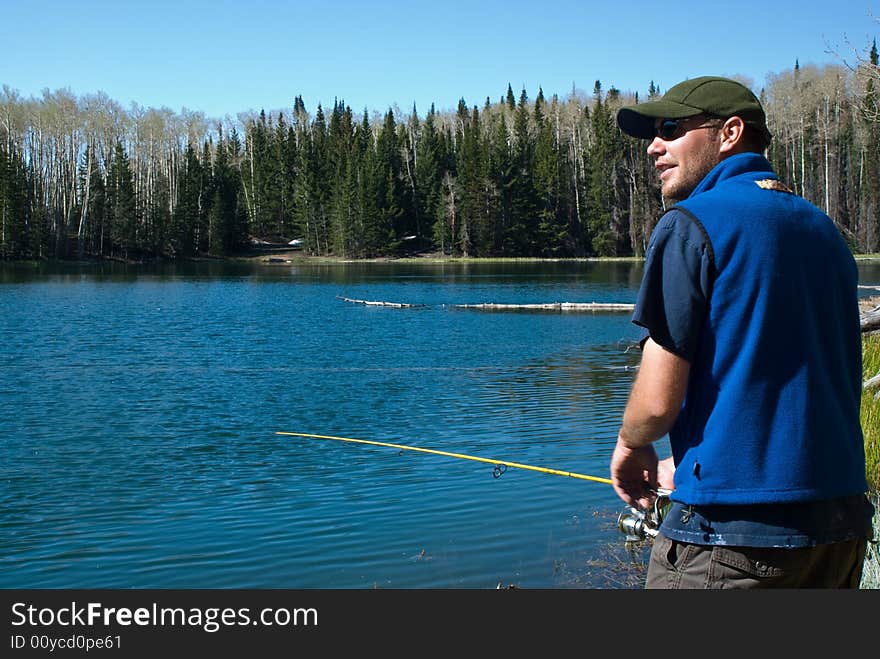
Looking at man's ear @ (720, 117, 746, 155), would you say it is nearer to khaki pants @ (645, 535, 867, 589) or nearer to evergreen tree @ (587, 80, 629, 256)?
khaki pants @ (645, 535, 867, 589)

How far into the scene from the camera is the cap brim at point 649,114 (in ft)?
9.34

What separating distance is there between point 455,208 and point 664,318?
3472 inches

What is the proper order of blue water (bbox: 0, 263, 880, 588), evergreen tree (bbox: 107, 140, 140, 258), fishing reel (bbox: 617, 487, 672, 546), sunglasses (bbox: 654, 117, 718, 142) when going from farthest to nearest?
evergreen tree (bbox: 107, 140, 140, 258)
blue water (bbox: 0, 263, 880, 588)
fishing reel (bbox: 617, 487, 672, 546)
sunglasses (bbox: 654, 117, 718, 142)

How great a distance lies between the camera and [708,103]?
2.81 meters

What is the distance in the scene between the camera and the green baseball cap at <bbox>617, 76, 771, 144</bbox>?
2816 millimetres

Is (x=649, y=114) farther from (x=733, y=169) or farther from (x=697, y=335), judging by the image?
(x=697, y=335)

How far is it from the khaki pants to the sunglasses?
121 centimetres

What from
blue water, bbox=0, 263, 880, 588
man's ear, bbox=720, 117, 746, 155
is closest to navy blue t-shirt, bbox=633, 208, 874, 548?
man's ear, bbox=720, 117, 746, 155

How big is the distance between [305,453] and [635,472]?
10439mm

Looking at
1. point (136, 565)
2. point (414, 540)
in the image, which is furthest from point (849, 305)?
point (136, 565)

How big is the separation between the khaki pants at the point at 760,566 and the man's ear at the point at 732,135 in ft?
3.81

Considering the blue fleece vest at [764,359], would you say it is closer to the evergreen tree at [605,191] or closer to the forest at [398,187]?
the forest at [398,187]

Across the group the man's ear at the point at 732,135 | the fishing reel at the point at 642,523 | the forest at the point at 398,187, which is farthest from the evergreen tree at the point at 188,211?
the man's ear at the point at 732,135

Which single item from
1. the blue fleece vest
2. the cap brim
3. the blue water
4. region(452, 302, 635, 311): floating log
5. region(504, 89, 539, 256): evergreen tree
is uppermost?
region(504, 89, 539, 256): evergreen tree
